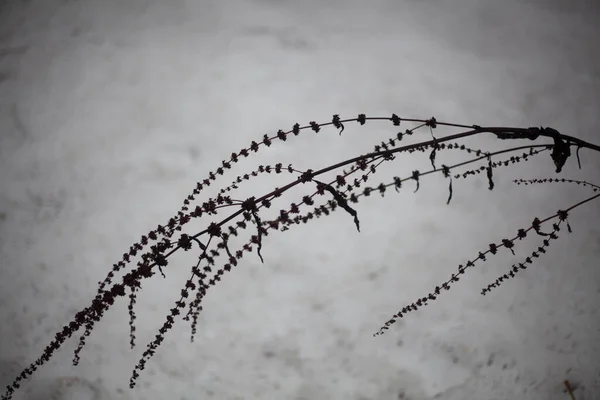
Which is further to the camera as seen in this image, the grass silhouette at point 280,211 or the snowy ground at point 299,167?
the snowy ground at point 299,167

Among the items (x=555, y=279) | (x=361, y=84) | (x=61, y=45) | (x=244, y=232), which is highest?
(x=61, y=45)

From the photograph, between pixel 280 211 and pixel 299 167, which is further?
pixel 299 167

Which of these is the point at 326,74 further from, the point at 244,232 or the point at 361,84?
the point at 244,232

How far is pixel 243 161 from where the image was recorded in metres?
1.23

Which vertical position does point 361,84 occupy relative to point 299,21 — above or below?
below

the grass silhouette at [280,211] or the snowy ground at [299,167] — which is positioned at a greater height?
the snowy ground at [299,167]

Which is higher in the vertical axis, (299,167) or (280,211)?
(299,167)

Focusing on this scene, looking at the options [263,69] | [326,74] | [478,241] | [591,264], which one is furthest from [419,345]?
[263,69]

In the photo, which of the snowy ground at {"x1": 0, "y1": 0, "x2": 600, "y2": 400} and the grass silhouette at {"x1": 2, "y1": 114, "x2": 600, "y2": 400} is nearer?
the grass silhouette at {"x1": 2, "y1": 114, "x2": 600, "y2": 400}

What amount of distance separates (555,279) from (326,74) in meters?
1.18

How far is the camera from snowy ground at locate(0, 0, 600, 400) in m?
1.22

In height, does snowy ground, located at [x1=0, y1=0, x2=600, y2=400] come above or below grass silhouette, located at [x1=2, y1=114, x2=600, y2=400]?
above

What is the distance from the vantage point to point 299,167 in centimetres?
121

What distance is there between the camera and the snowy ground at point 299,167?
4.01 feet
